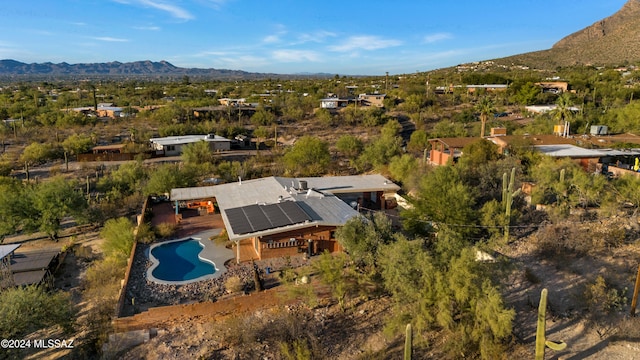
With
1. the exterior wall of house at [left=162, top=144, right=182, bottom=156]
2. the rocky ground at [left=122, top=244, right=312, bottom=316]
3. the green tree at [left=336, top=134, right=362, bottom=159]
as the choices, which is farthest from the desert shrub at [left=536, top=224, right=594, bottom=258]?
the exterior wall of house at [left=162, top=144, right=182, bottom=156]

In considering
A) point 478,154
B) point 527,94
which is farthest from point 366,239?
point 527,94

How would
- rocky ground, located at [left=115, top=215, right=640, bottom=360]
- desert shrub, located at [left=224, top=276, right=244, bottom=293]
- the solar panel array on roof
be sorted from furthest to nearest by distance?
the solar panel array on roof → desert shrub, located at [left=224, top=276, right=244, bottom=293] → rocky ground, located at [left=115, top=215, right=640, bottom=360]

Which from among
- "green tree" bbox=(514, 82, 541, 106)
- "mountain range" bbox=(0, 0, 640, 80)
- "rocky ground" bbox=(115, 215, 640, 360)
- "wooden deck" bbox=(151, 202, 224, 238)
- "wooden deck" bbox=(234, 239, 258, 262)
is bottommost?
"rocky ground" bbox=(115, 215, 640, 360)

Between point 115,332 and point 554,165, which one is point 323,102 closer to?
point 554,165

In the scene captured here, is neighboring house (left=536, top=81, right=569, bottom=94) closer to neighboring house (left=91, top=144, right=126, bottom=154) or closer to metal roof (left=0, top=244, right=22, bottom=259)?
neighboring house (left=91, top=144, right=126, bottom=154)

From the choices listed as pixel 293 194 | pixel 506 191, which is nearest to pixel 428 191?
pixel 506 191

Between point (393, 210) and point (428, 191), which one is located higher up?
point (428, 191)

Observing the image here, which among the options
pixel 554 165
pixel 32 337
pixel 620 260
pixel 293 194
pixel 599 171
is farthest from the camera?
pixel 599 171

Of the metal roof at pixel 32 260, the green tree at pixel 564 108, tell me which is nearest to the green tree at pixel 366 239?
the metal roof at pixel 32 260
